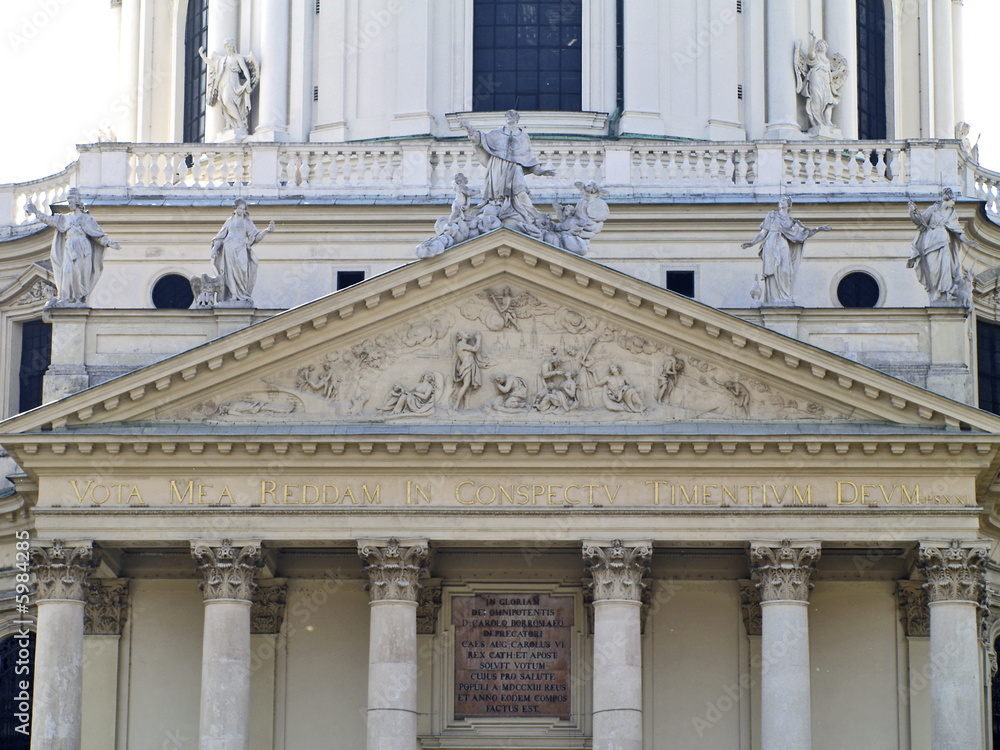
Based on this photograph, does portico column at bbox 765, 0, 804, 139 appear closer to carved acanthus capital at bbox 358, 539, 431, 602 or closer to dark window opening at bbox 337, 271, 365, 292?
dark window opening at bbox 337, 271, 365, 292

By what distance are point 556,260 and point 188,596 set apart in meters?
9.93

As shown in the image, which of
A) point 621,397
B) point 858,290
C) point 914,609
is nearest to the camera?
point 621,397

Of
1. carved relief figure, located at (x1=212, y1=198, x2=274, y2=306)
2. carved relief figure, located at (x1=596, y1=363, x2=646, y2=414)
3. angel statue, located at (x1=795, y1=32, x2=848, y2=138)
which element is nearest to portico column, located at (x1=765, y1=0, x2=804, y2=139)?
angel statue, located at (x1=795, y1=32, x2=848, y2=138)

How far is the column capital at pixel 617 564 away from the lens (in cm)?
4238

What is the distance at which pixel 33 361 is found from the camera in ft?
177

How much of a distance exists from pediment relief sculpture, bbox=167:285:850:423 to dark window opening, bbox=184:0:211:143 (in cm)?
1549

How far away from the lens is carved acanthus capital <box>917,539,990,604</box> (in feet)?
138

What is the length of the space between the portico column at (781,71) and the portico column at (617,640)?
14767 millimetres

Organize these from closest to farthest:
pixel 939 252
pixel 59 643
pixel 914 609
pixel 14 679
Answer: pixel 59 643 < pixel 939 252 < pixel 914 609 < pixel 14 679

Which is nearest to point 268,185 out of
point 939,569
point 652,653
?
point 652,653

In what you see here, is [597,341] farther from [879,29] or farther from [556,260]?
[879,29]

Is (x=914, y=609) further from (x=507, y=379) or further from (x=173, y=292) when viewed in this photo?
(x=173, y=292)

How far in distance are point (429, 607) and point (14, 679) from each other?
10908mm

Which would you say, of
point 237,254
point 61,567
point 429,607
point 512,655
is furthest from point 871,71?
point 61,567
